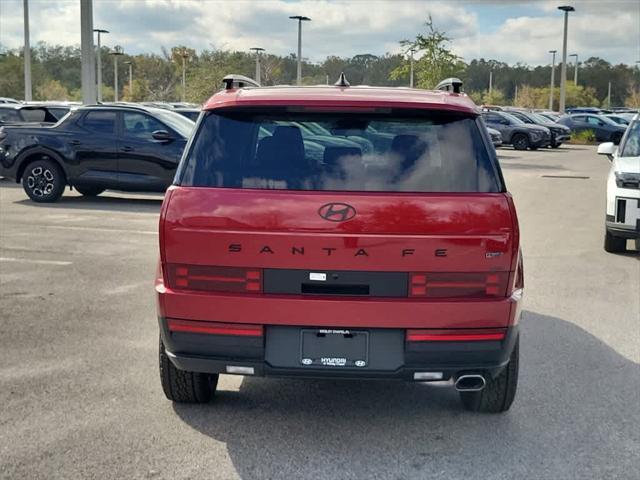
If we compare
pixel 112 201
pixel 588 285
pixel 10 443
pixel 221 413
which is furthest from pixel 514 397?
pixel 112 201

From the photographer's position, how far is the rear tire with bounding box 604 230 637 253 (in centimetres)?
1058

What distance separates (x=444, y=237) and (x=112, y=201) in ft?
41.4

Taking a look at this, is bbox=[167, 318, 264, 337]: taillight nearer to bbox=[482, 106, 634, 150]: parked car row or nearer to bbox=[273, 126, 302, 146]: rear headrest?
bbox=[273, 126, 302, 146]: rear headrest

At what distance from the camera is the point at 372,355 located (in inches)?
163

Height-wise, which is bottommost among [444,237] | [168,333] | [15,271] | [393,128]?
[15,271]

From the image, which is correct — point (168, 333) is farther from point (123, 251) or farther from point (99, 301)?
point (123, 251)

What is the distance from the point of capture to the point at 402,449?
434cm

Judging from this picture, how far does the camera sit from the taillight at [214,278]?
4129 millimetres

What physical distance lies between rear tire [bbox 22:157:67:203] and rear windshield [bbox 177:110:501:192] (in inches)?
463

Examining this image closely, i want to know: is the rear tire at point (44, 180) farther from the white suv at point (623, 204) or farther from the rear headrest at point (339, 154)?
the rear headrest at point (339, 154)

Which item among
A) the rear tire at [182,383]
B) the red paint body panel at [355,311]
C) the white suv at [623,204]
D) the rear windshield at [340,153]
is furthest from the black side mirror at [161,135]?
the red paint body panel at [355,311]

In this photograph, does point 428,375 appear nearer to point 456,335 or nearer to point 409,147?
point 456,335

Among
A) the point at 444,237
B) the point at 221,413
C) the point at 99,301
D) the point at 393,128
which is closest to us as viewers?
the point at 444,237

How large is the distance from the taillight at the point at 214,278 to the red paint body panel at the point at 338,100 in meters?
0.83
